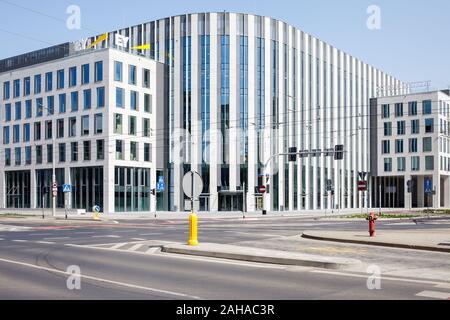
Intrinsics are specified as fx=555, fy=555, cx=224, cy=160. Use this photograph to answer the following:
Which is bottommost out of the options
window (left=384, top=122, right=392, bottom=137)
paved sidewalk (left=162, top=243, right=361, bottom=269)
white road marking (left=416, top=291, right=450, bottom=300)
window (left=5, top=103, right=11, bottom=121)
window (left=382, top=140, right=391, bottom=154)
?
paved sidewalk (left=162, top=243, right=361, bottom=269)

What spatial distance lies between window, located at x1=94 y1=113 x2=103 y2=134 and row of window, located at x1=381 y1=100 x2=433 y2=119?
5242 cm

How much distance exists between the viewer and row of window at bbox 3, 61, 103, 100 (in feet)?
216

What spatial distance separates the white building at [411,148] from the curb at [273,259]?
7947 cm

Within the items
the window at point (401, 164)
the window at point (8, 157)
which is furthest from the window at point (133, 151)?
the window at point (401, 164)

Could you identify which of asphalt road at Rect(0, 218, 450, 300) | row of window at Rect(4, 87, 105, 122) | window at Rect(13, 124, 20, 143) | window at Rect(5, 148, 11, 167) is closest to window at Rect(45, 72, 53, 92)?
row of window at Rect(4, 87, 105, 122)

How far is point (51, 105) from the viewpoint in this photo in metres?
71.0

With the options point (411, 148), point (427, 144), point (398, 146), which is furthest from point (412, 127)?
point (398, 146)

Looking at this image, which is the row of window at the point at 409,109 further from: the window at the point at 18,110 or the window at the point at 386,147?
the window at the point at 18,110

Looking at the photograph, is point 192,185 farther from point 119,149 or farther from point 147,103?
point 147,103

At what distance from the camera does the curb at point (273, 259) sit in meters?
14.2

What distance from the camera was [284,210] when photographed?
73.2m

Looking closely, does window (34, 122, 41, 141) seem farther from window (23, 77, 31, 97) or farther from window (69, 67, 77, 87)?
window (69, 67, 77, 87)

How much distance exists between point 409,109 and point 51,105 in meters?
58.2

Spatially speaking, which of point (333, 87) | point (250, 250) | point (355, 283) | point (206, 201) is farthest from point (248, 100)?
point (355, 283)
